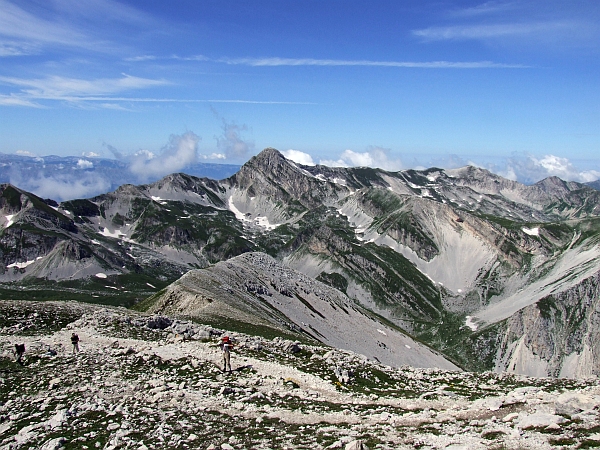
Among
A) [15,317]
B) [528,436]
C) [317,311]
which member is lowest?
[317,311]

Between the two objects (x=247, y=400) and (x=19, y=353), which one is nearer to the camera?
(x=247, y=400)

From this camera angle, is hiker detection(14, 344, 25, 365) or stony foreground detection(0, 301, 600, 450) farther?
hiker detection(14, 344, 25, 365)

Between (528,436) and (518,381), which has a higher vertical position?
(528,436)

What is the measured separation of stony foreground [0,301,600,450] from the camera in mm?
21156

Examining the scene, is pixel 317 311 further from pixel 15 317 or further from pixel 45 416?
pixel 45 416

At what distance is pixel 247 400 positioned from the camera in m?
27.5

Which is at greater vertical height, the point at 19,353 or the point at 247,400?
the point at 247,400

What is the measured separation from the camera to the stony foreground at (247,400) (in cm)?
2116

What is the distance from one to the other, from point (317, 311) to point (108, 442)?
10067 cm

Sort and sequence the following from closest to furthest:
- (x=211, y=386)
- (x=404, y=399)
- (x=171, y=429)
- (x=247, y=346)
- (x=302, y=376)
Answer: (x=171, y=429) → (x=211, y=386) → (x=404, y=399) → (x=302, y=376) → (x=247, y=346)

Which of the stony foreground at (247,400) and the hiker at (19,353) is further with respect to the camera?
the hiker at (19,353)

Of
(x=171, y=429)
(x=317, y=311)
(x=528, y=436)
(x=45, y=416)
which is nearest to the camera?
(x=528, y=436)

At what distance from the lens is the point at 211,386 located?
29234 mm

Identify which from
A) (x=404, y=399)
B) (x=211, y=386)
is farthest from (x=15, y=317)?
(x=404, y=399)
